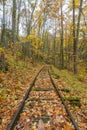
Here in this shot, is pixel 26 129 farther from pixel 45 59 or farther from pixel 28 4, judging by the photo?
pixel 45 59

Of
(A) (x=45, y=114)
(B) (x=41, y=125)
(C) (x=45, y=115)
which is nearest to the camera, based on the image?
(B) (x=41, y=125)

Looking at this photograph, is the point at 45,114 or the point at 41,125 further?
the point at 45,114

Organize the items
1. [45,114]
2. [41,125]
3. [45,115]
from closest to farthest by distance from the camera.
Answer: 1. [41,125]
2. [45,115]
3. [45,114]

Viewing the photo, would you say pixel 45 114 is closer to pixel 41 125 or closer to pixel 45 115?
pixel 45 115

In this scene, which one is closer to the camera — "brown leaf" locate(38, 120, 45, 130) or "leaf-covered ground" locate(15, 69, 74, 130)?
"brown leaf" locate(38, 120, 45, 130)

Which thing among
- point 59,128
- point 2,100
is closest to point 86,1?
point 2,100

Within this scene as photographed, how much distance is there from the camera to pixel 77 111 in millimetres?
6457

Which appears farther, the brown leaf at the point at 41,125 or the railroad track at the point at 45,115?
the railroad track at the point at 45,115

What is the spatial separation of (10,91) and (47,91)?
1.78 m

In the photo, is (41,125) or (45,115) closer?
(41,125)

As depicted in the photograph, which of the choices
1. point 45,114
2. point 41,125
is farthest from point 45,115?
point 41,125

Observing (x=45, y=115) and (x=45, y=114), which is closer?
(x=45, y=115)

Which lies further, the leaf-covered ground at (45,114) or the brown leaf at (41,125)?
the leaf-covered ground at (45,114)

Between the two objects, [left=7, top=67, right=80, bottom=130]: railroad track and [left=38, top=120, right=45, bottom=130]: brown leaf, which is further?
[left=7, top=67, right=80, bottom=130]: railroad track
